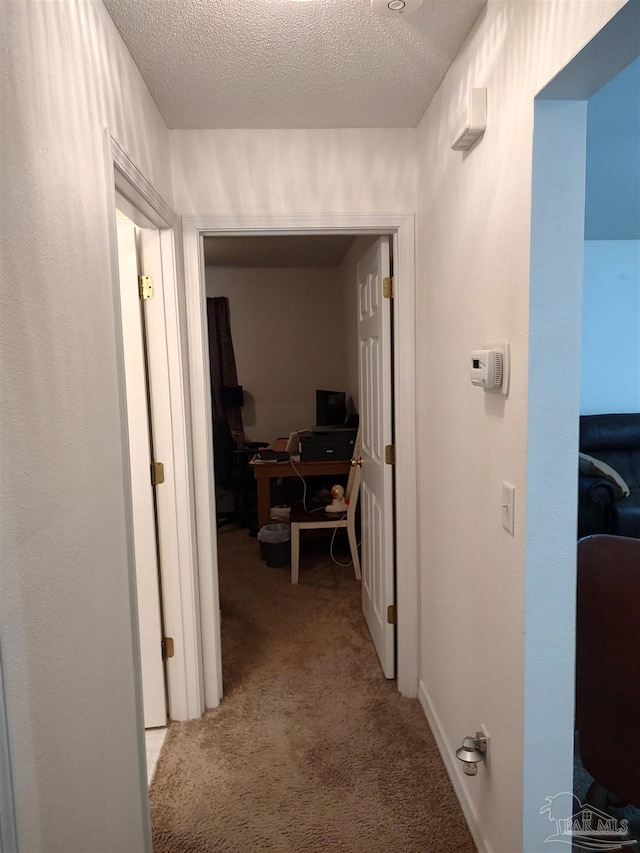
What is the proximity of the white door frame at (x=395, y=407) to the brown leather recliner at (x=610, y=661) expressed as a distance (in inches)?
36.5

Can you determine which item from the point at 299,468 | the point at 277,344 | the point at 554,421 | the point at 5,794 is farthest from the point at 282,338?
the point at 5,794

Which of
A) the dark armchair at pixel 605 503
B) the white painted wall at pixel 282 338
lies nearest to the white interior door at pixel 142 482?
the dark armchair at pixel 605 503

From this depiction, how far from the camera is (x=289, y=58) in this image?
165 cm

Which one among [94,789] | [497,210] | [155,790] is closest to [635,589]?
[497,210]

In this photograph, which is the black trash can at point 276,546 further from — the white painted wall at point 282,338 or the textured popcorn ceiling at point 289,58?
the textured popcorn ceiling at point 289,58

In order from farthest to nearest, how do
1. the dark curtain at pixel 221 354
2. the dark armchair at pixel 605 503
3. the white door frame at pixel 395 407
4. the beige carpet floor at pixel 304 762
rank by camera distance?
the dark curtain at pixel 221 354 → the dark armchair at pixel 605 503 → the white door frame at pixel 395 407 → the beige carpet floor at pixel 304 762

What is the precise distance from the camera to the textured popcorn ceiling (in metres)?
1.42

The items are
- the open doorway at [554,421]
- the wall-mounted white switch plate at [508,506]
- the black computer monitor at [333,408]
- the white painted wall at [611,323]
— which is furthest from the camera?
the white painted wall at [611,323]

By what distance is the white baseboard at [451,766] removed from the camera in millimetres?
1640

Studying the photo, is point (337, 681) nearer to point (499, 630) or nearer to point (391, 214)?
point (499, 630)

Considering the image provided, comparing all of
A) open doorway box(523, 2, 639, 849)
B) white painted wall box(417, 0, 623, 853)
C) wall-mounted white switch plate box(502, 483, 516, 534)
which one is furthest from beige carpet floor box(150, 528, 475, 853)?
wall-mounted white switch plate box(502, 483, 516, 534)

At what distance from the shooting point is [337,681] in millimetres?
2537

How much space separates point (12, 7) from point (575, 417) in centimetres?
130

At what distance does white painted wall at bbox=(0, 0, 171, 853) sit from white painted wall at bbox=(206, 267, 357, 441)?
3.93 metres
